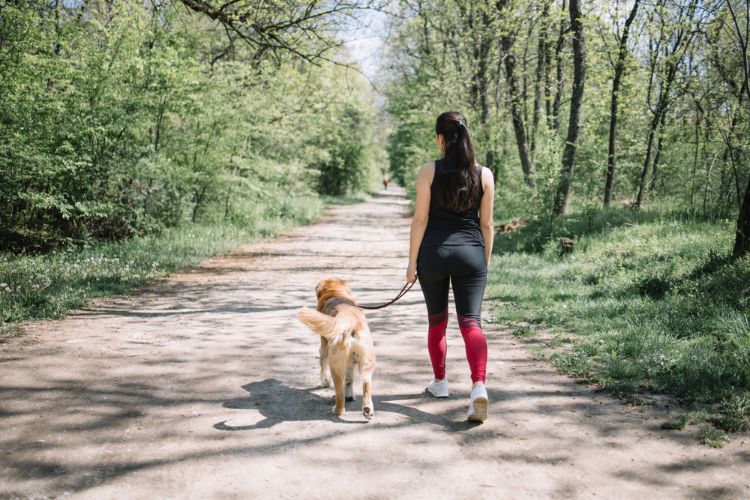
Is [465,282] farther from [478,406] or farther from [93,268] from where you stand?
[93,268]

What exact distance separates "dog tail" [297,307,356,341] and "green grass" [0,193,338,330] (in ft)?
13.3

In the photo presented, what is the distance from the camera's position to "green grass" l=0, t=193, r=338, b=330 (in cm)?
705

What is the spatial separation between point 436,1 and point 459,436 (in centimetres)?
1779

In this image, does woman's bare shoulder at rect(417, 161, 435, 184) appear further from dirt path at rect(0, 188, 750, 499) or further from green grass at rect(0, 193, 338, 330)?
green grass at rect(0, 193, 338, 330)

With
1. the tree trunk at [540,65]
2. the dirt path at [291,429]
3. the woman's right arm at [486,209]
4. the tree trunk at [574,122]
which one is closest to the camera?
the dirt path at [291,429]

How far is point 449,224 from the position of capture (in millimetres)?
4012

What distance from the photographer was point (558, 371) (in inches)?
200

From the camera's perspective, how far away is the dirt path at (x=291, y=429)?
3006 mm

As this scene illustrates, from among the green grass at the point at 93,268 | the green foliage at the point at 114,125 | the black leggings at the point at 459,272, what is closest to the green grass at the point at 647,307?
the black leggings at the point at 459,272

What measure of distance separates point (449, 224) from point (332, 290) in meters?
1.45

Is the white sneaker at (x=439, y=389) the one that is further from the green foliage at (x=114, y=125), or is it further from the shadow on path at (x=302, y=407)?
the green foliage at (x=114, y=125)

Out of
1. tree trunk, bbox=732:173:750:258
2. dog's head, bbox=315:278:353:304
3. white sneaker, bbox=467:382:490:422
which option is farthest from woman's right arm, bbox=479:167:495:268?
tree trunk, bbox=732:173:750:258

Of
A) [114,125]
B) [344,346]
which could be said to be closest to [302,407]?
[344,346]

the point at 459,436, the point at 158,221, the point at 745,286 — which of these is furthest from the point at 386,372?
the point at 158,221
